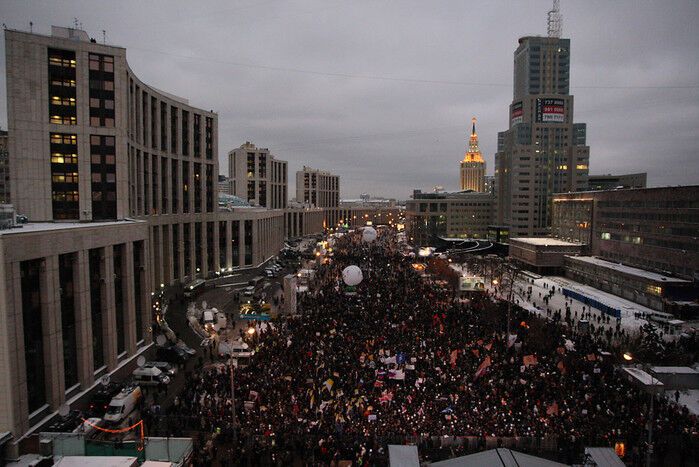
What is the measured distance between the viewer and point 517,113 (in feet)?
322

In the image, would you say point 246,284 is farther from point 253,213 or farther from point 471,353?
point 471,353

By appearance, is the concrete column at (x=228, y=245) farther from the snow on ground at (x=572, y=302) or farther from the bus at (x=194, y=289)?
the snow on ground at (x=572, y=302)

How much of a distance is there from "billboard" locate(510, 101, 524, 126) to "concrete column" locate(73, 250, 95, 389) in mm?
94095

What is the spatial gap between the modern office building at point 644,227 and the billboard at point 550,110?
33.4 m

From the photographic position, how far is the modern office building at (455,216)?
121m

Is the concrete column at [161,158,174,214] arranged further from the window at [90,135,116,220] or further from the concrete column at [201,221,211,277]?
the window at [90,135,116,220]

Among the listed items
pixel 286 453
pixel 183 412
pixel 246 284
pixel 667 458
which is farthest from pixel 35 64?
pixel 667 458

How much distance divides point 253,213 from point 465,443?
168ft

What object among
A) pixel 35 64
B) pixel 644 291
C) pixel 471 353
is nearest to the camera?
pixel 471 353

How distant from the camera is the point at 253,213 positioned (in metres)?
62.9

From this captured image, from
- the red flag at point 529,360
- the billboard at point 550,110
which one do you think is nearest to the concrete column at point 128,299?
the red flag at point 529,360

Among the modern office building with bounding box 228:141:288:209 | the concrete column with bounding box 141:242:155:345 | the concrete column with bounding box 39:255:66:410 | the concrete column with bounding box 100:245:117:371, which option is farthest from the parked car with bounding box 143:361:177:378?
the modern office building with bounding box 228:141:288:209

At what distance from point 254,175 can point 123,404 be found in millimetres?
89493

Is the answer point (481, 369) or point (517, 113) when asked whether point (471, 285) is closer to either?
point (481, 369)
